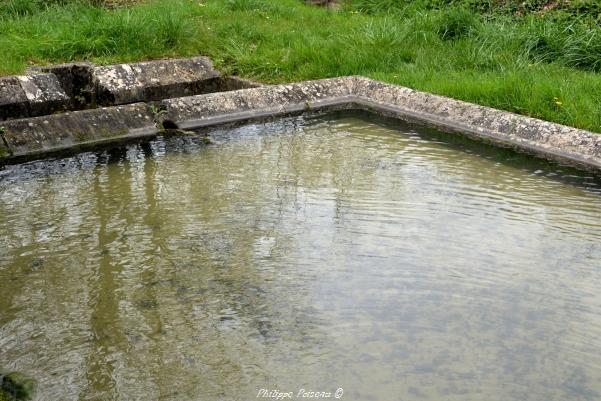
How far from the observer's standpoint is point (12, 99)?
621 centimetres

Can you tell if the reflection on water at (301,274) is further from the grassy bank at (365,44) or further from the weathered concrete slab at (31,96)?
the grassy bank at (365,44)

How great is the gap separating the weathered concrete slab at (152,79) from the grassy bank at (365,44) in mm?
320

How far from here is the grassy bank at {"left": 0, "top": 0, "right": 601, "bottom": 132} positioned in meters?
6.89

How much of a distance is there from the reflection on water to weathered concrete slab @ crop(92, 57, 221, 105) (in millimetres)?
1215

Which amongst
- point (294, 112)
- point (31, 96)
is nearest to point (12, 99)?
point (31, 96)

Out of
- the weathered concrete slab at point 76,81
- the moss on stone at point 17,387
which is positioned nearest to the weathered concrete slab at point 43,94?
the weathered concrete slab at point 76,81

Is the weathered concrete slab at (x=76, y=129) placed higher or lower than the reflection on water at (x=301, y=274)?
higher

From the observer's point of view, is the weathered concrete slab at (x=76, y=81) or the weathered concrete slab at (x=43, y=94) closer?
the weathered concrete slab at (x=43, y=94)

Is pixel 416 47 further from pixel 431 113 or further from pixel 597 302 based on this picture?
pixel 597 302

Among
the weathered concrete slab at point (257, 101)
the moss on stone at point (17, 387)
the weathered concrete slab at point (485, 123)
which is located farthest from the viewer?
the weathered concrete slab at point (257, 101)

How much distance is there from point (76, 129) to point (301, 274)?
280 centimetres

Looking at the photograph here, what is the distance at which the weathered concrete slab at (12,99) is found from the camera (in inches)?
243

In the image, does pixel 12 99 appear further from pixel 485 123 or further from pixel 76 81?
pixel 485 123

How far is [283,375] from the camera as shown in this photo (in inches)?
120
